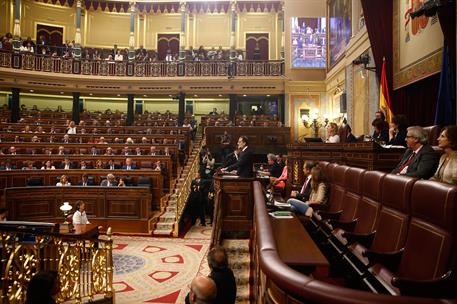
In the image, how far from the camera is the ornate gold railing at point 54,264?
11.2 feet

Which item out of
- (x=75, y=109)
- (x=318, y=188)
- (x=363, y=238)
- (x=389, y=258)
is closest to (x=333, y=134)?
(x=318, y=188)

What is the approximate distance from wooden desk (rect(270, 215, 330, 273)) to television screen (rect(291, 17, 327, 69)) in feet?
40.4

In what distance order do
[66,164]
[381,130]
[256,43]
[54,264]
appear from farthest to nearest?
[256,43] < [66,164] < [381,130] < [54,264]

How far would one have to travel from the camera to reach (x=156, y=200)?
8836mm

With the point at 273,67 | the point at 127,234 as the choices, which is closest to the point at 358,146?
→ the point at 127,234

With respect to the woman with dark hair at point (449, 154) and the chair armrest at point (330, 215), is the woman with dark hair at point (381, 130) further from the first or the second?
the woman with dark hair at point (449, 154)

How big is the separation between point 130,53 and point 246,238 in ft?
43.7

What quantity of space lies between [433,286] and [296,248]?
2.41 feet

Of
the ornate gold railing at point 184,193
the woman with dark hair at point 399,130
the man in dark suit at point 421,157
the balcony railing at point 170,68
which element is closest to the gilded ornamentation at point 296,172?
the woman with dark hair at point 399,130

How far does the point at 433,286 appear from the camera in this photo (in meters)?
1.44

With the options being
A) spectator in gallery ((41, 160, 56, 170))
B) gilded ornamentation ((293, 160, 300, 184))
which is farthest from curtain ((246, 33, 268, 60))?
gilded ornamentation ((293, 160, 300, 184))

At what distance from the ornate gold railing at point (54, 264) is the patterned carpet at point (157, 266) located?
0.39 metres

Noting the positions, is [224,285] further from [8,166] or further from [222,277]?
[8,166]

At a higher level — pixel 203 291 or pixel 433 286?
pixel 433 286
